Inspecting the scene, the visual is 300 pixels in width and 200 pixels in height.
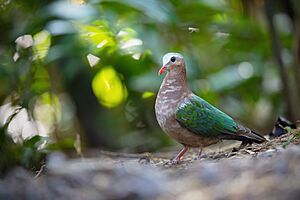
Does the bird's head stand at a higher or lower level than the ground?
lower

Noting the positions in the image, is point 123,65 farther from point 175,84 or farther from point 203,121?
point 203,121

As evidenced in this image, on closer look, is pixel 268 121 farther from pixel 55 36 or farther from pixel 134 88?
pixel 55 36

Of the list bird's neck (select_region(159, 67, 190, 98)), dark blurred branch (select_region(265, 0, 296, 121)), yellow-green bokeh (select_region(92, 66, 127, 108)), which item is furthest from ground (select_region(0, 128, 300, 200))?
yellow-green bokeh (select_region(92, 66, 127, 108))

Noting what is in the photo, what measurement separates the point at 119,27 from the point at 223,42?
149 centimetres

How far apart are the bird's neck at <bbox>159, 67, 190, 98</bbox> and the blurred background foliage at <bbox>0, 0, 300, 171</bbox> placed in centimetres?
76

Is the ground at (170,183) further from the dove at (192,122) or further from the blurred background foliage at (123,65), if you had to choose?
the blurred background foliage at (123,65)

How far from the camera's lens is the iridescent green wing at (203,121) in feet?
10.8

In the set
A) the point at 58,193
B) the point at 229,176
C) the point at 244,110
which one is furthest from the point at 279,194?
the point at 244,110

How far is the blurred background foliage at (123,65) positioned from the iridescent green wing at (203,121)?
2.67 ft

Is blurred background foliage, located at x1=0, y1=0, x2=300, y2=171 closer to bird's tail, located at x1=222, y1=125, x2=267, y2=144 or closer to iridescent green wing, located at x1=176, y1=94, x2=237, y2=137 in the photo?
iridescent green wing, located at x1=176, y1=94, x2=237, y2=137

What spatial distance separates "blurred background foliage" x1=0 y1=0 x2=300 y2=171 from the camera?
4465 millimetres

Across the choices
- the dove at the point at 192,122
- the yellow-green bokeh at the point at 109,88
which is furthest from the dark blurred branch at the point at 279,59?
the dove at the point at 192,122

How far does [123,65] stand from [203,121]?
1887 millimetres

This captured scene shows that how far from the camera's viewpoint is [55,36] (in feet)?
15.8
